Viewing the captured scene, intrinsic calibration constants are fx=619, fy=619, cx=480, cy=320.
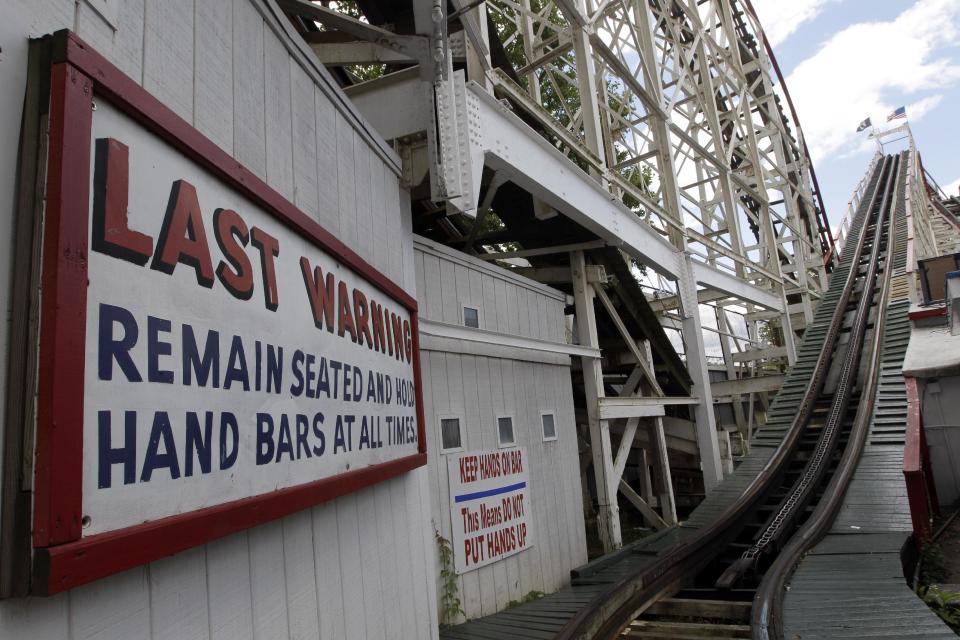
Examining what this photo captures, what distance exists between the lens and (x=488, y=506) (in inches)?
217

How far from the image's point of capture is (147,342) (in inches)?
57.6

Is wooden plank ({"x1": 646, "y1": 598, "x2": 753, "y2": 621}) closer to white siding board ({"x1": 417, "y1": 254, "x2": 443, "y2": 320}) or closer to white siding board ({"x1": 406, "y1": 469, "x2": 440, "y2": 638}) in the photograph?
white siding board ({"x1": 406, "y1": 469, "x2": 440, "y2": 638})

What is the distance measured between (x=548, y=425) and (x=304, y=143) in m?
4.83

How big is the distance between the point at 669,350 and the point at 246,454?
868 cm

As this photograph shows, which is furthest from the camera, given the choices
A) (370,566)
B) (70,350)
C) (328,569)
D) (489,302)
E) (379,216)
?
(489,302)

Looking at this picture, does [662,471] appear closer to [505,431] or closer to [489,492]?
[505,431]

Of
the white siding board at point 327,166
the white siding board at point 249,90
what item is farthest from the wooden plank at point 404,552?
the white siding board at point 249,90

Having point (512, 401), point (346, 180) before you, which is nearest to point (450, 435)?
point (512, 401)

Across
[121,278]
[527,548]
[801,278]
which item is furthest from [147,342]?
[801,278]

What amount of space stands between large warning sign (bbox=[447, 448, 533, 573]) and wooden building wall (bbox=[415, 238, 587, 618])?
10 cm

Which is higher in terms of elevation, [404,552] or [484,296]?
[484,296]

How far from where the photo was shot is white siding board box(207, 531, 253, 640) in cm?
181

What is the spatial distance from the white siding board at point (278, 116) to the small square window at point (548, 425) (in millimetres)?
4779

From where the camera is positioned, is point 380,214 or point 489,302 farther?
point 489,302
